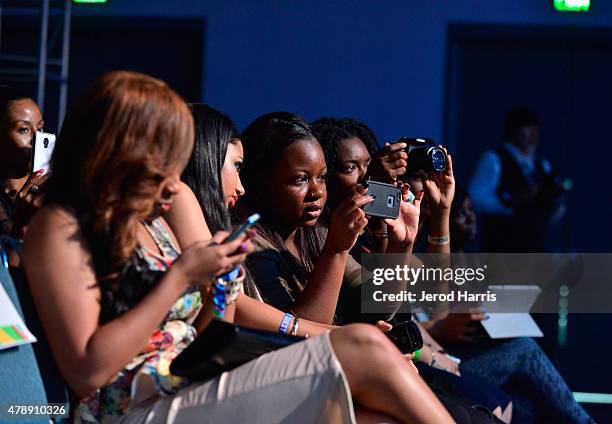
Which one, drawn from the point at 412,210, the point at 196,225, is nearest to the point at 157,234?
the point at 196,225

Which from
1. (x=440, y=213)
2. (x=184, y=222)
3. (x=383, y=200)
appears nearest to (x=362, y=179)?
(x=440, y=213)

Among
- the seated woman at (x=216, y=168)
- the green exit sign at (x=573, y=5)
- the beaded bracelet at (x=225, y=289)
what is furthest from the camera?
the green exit sign at (x=573, y=5)

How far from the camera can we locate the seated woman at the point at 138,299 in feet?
7.80

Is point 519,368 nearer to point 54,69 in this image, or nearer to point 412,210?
point 412,210

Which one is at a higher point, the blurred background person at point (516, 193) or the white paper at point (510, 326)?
the blurred background person at point (516, 193)

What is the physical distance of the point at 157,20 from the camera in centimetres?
803

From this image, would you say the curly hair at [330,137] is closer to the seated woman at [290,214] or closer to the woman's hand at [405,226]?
the seated woman at [290,214]

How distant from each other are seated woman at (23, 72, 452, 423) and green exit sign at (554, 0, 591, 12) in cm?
579

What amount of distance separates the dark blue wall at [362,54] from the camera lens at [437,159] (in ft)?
12.7

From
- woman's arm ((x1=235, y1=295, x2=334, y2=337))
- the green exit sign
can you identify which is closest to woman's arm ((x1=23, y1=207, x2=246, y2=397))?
woman's arm ((x1=235, y1=295, x2=334, y2=337))

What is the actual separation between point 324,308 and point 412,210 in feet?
1.98

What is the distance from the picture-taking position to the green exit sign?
7.77 metres

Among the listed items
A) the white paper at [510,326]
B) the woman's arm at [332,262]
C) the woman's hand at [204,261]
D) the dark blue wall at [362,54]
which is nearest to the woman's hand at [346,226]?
the woman's arm at [332,262]

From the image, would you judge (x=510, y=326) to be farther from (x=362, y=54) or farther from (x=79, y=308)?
(x=362, y=54)
